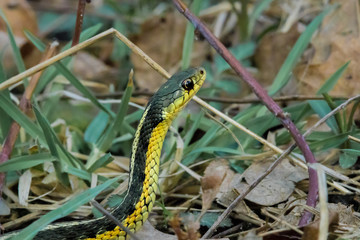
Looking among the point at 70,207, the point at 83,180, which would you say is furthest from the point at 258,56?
the point at 70,207

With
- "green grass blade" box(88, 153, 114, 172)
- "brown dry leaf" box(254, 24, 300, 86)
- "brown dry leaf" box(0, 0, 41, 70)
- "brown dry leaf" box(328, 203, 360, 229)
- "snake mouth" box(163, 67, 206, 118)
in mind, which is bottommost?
"brown dry leaf" box(328, 203, 360, 229)

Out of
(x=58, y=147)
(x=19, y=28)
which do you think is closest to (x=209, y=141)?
(x=58, y=147)

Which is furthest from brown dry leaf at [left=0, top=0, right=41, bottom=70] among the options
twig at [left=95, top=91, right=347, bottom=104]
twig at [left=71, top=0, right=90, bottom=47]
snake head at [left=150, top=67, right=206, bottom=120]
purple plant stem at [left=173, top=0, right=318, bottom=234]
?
purple plant stem at [left=173, top=0, right=318, bottom=234]

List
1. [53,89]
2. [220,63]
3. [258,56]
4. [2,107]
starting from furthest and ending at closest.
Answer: [258,56], [220,63], [53,89], [2,107]

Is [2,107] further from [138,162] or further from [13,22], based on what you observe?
[13,22]

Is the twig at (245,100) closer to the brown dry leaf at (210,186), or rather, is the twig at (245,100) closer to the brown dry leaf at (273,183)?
the brown dry leaf at (273,183)

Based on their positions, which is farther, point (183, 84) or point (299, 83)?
point (299, 83)

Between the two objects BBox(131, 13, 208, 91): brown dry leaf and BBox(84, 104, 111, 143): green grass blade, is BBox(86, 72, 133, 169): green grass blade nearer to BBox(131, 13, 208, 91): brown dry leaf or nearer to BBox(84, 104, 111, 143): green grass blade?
BBox(84, 104, 111, 143): green grass blade

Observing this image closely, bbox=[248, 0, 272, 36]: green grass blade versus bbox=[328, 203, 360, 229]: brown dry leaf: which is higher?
bbox=[248, 0, 272, 36]: green grass blade
